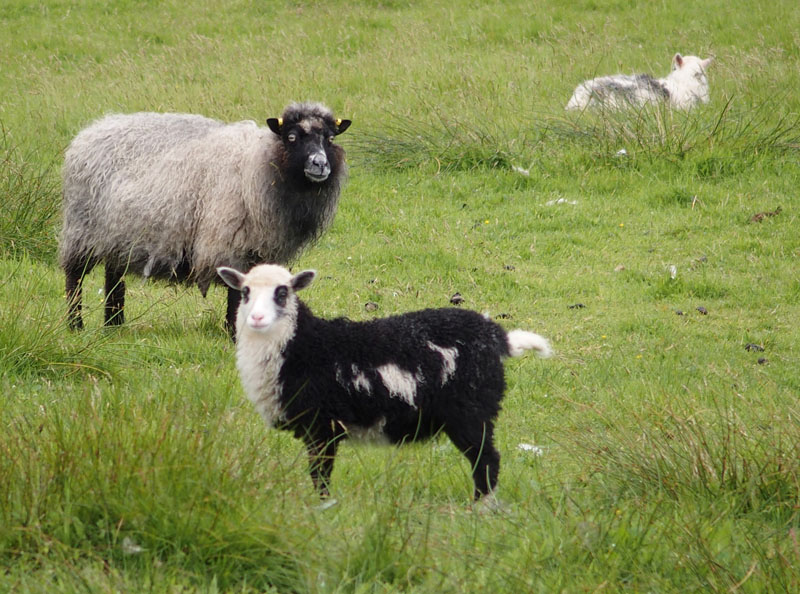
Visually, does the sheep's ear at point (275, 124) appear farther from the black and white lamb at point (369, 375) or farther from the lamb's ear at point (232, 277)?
→ the black and white lamb at point (369, 375)

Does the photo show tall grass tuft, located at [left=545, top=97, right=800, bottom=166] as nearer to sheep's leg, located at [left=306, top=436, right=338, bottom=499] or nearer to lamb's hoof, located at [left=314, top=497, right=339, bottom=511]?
sheep's leg, located at [left=306, top=436, right=338, bottom=499]

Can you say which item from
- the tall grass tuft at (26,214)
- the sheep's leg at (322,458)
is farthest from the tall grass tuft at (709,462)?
the tall grass tuft at (26,214)

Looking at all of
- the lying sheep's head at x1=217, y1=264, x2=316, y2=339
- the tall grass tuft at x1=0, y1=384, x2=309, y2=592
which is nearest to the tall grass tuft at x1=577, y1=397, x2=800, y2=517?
the lying sheep's head at x1=217, y1=264, x2=316, y2=339

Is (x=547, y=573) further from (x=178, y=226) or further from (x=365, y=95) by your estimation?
(x=365, y=95)

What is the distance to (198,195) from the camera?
7895 mm

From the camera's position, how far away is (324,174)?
748cm

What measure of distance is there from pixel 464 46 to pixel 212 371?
11885 mm

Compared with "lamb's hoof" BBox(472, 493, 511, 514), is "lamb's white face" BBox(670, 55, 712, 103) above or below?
above

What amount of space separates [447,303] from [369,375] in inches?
151

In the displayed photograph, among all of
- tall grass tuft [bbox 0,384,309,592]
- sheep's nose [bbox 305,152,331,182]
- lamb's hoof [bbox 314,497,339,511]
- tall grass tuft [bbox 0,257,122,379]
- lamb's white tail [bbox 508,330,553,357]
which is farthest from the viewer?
sheep's nose [bbox 305,152,331,182]

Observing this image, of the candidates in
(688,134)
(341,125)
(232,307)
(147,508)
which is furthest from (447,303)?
(147,508)

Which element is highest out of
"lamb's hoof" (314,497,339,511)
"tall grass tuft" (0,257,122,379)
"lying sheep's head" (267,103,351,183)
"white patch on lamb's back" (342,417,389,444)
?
"lying sheep's head" (267,103,351,183)

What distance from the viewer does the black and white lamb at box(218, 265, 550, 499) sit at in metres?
4.80

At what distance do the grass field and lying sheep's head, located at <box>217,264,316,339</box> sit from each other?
49 centimetres
